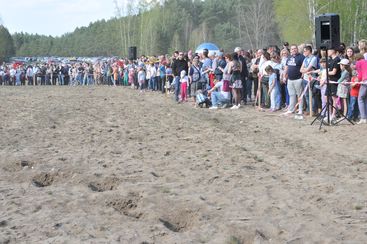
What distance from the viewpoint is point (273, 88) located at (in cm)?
1784

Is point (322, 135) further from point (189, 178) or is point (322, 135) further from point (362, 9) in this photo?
point (362, 9)

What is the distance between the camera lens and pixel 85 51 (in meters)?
124

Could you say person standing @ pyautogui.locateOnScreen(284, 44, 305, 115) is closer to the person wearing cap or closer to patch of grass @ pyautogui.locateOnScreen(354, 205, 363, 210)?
the person wearing cap

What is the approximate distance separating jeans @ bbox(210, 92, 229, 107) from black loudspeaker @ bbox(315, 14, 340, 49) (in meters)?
6.26

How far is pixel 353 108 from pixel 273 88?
3.57 meters

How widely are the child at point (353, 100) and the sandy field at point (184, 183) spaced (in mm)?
1008

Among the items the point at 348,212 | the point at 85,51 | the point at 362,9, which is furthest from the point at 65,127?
the point at 85,51

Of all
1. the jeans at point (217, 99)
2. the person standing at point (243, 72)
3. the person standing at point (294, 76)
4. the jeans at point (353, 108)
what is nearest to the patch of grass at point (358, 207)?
the jeans at point (353, 108)

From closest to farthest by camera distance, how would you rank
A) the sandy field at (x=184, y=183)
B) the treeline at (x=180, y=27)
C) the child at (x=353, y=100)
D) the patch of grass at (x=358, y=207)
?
the sandy field at (x=184, y=183) < the patch of grass at (x=358, y=207) < the child at (x=353, y=100) < the treeline at (x=180, y=27)

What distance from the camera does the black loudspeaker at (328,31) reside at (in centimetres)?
1361

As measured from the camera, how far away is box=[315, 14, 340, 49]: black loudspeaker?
13609 mm

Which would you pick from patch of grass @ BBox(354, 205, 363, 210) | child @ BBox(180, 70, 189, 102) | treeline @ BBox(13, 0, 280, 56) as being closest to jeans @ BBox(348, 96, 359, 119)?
patch of grass @ BBox(354, 205, 363, 210)

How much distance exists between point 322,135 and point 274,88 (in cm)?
530

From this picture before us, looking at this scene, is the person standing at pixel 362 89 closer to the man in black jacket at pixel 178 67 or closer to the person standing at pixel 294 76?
the person standing at pixel 294 76
